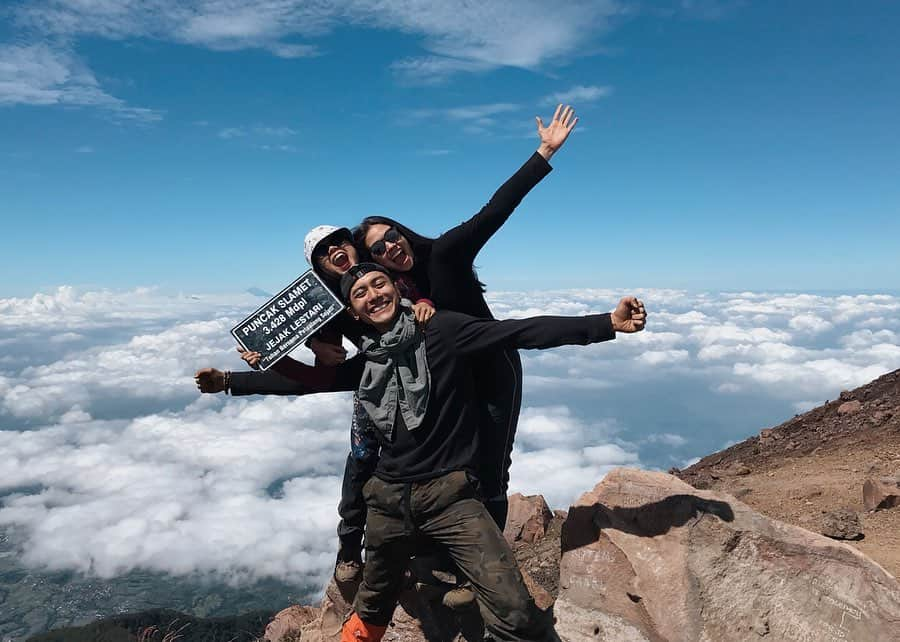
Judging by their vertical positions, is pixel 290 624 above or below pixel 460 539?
below

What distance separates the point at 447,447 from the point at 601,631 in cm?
241

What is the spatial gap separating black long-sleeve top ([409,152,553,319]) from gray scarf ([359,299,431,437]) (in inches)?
14.4

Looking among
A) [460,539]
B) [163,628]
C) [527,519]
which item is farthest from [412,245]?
[163,628]

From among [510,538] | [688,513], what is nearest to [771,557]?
[688,513]

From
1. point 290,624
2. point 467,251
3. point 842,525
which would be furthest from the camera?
point 290,624

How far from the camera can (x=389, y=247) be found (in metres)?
4.63

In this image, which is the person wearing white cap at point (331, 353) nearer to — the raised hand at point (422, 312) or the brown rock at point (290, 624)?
the raised hand at point (422, 312)

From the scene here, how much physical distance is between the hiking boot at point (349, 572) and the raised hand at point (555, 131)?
4822 mm

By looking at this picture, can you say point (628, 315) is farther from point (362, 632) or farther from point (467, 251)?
point (362, 632)

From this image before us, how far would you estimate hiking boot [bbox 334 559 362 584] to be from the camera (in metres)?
6.23

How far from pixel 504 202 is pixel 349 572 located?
4485mm

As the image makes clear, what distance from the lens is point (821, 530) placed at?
8578 mm

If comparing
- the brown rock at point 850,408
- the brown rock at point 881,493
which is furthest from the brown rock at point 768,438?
the brown rock at point 881,493

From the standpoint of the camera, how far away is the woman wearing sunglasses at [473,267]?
4281 mm
